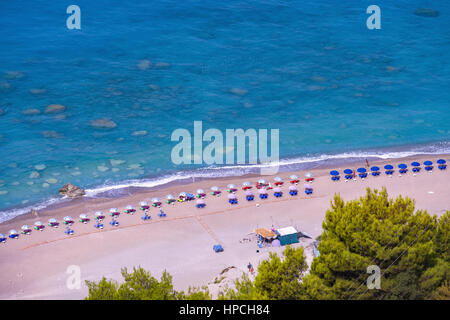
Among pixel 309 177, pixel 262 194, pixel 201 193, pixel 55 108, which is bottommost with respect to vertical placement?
pixel 262 194

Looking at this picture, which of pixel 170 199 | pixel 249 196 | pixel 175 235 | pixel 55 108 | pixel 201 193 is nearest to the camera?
pixel 175 235

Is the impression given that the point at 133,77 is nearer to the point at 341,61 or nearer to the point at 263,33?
the point at 263,33

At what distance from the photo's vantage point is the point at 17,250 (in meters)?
57.0

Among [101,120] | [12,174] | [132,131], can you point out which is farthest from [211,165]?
[12,174]

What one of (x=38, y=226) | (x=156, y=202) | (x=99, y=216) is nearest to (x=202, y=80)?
(x=156, y=202)

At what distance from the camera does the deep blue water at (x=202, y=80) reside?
262ft

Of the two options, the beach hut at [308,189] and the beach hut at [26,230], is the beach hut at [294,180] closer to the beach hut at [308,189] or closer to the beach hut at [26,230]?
the beach hut at [308,189]

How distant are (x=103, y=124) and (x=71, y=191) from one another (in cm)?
1901

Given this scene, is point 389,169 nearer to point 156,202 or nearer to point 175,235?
point 175,235

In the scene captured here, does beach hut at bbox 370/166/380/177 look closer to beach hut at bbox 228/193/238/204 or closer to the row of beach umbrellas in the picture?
A: the row of beach umbrellas

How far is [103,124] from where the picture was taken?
8519 centimetres

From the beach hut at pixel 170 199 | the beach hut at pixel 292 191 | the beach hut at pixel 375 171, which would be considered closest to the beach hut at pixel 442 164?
the beach hut at pixel 375 171

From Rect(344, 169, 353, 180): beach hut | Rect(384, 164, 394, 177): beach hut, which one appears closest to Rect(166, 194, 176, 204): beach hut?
Rect(344, 169, 353, 180): beach hut
